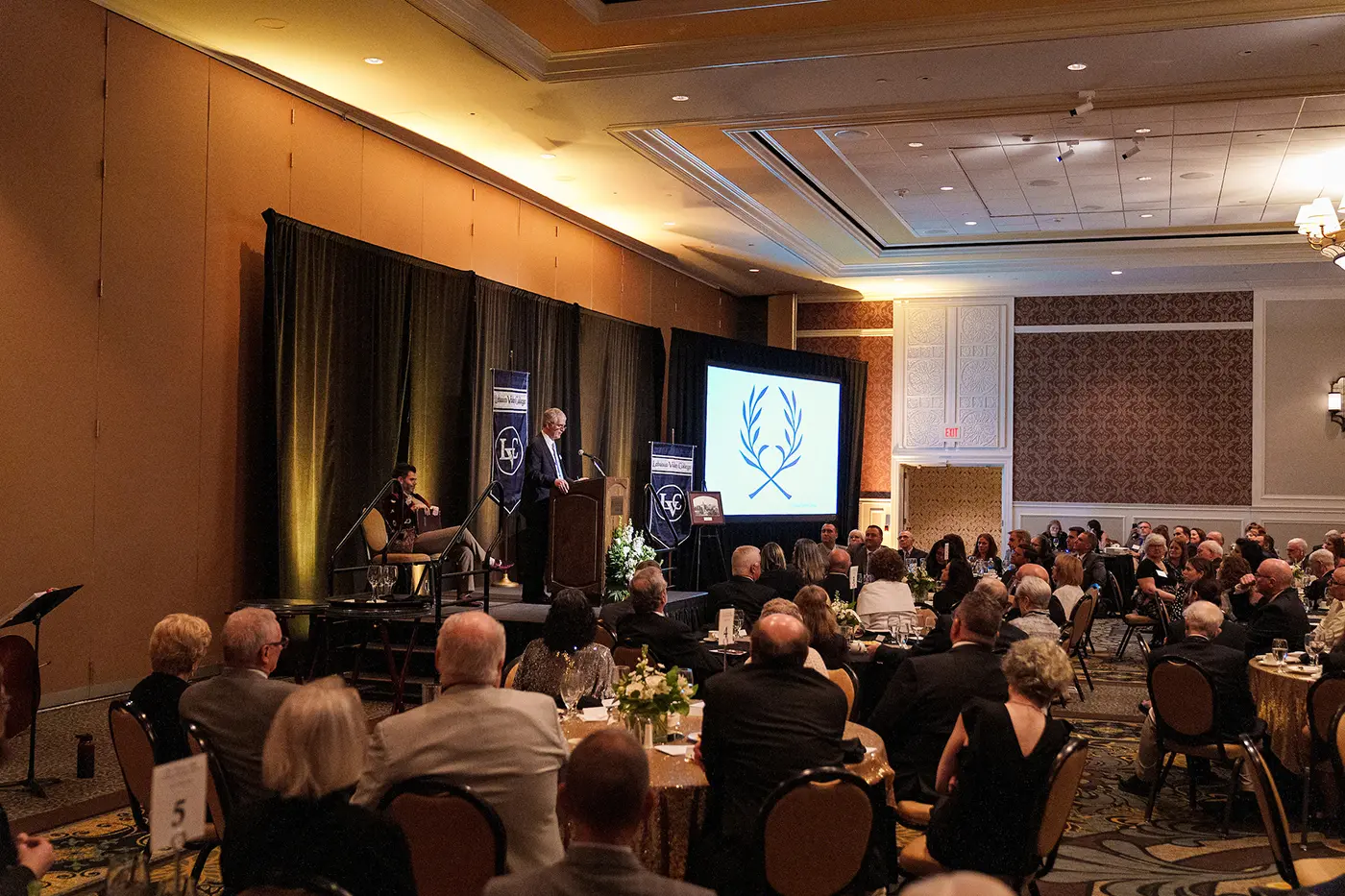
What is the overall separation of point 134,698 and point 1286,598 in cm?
665

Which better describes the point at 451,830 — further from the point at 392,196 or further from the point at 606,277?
the point at 606,277

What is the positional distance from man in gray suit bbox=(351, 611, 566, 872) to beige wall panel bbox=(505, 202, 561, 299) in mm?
9592

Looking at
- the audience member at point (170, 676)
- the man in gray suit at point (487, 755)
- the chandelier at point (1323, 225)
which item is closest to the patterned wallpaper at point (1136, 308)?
the chandelier at point (1323, 225)

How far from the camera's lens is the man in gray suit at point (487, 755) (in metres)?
3.08

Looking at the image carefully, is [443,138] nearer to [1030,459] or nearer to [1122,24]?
[1122,24]

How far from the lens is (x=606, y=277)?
14.5 meters

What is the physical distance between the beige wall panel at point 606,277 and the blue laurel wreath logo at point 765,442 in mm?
2553

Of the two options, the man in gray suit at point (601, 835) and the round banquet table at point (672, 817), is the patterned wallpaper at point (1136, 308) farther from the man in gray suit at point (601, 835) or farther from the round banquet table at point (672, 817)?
the man in gray suit at point (601, 835)

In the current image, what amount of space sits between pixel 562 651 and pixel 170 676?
1.44 meters

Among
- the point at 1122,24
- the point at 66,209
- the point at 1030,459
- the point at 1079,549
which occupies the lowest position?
the point at 1079,549

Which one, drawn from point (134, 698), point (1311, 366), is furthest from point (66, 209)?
point (1311, 366)

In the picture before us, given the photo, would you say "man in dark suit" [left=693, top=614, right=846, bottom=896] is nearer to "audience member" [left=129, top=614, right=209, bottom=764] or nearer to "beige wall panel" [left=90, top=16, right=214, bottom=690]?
"audience member" [left=129, top=614, right=209, bottom=764]

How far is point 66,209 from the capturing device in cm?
738

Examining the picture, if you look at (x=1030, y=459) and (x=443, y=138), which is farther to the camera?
(x=1030, y=459)
